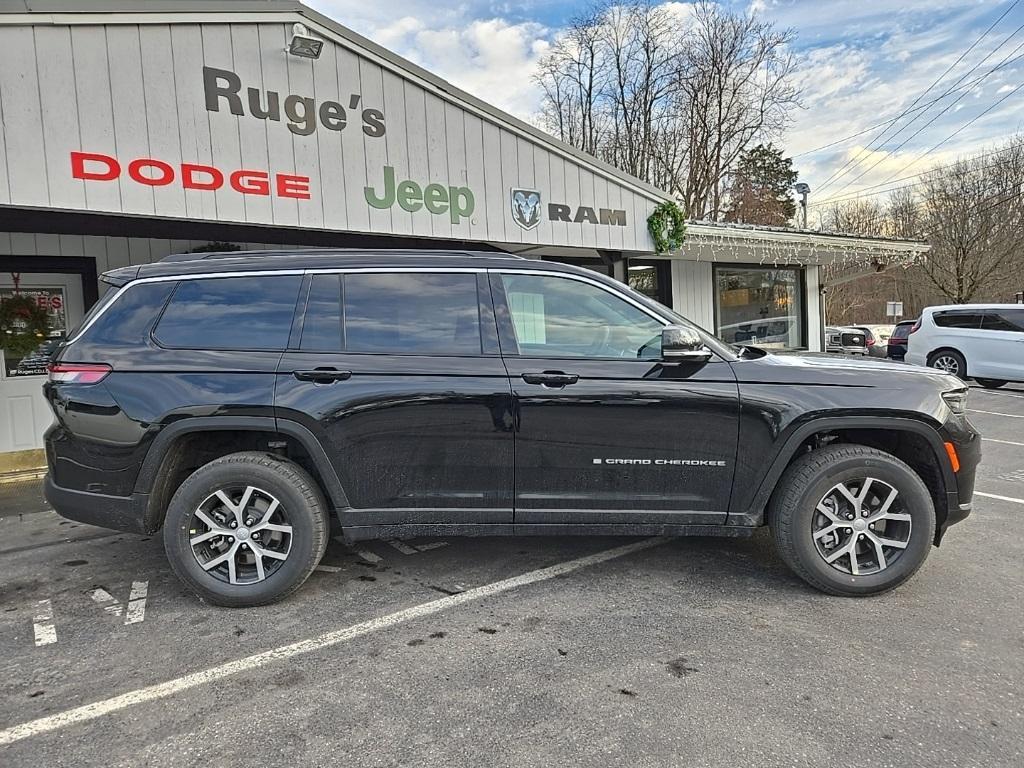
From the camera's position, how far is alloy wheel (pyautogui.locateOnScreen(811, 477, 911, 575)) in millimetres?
3398

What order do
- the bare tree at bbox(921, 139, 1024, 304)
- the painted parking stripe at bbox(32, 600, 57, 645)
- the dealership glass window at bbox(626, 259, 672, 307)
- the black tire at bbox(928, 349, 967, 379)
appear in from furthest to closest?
1. the bare tree at bbox(921, 139, 1024, 304)
2. the black tire at bbox(928, 349, 967, 379)
3. the dealership glass window at bbox(626, 259, 672, 307)
4. the painted parking stripe at bbox(32, 600, 57, 645)

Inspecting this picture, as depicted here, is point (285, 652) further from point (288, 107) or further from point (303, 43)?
point (303, 43)

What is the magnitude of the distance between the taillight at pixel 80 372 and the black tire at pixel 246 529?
72cm

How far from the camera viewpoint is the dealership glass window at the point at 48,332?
7.46 metres

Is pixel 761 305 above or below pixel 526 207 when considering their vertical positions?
below

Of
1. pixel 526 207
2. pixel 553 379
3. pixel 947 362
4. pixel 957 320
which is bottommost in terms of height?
pixel 947 362

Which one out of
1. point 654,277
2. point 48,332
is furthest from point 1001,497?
point 48,332

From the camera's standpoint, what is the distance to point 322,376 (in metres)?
3.37

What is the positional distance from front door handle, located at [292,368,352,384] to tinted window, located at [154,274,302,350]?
0.70 feet

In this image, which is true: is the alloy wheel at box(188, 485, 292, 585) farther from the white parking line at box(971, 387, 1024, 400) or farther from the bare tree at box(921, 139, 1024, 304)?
the bare tree at box(921, 139, 1024, 304)

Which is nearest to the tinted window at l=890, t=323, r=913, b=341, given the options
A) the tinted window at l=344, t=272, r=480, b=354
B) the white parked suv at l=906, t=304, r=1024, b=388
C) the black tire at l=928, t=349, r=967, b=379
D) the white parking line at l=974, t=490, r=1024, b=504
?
the white parked suv at l=906, t=304, r=1024, b=388

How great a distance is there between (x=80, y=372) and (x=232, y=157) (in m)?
3.29

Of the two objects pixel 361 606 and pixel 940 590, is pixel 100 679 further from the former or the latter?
pixel 940 590

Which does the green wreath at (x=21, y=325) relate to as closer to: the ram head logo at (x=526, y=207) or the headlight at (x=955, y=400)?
the ram head logo at (x=526, y=207)
